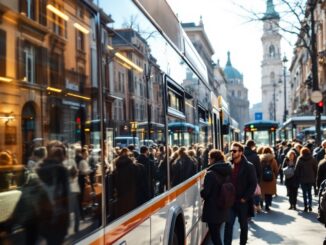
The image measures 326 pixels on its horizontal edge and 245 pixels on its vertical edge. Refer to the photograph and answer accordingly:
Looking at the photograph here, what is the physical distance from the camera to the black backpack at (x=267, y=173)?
42.7 ft

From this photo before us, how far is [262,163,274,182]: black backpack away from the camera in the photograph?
1302 cm

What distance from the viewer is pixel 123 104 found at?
332 cm

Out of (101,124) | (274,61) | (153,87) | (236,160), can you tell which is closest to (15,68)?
(101,124)

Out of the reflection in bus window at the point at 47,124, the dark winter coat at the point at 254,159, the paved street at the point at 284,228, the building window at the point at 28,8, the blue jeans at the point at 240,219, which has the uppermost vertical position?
the building window at the point at 28,8

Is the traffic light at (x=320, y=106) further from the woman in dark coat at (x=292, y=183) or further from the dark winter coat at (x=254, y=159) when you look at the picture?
the dark winter coat at (x=254, y=159)

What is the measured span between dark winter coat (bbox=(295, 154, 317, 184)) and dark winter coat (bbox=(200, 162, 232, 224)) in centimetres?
628

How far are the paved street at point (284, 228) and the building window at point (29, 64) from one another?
767 cm

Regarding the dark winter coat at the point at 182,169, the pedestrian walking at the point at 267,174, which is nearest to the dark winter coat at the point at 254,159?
the pedestrian walking at the point at 267,174

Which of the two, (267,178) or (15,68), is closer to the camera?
(15,68)

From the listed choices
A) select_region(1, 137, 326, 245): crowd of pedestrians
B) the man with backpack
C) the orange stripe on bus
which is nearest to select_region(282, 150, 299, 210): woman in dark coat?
the man with backpack

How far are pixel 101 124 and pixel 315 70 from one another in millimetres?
21149

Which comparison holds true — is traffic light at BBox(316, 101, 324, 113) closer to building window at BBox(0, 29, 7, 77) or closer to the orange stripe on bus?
the orange stripe on bus

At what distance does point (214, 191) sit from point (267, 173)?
6.34m

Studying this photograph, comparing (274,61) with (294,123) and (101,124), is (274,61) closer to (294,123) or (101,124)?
(294,123)
